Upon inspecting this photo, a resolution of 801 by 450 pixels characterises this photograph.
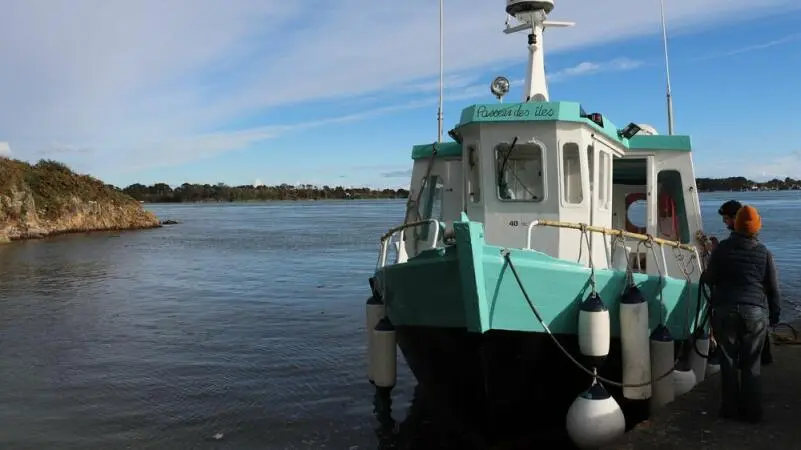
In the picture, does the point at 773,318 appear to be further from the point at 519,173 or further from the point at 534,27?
the point at 534,27

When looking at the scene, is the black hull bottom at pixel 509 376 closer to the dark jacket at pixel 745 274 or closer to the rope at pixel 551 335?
the rope at pixel 551 335

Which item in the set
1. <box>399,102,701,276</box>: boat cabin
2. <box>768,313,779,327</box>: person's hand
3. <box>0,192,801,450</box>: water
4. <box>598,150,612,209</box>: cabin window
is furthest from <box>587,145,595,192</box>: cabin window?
<box>0,192,801,450</box>: water

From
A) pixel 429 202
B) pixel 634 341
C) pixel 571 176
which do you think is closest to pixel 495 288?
pixel 634 341

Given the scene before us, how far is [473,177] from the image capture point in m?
8.52

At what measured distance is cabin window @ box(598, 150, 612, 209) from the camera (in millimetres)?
8594

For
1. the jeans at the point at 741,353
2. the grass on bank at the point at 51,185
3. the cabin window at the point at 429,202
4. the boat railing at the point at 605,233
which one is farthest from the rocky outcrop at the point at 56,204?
the jeans at the point at 741,353

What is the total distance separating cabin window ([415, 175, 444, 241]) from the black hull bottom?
8.43ft

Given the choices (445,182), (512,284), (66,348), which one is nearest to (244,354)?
(66,348)

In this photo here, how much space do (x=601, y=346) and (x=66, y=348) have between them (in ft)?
36.8

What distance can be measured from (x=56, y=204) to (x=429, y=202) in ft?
173

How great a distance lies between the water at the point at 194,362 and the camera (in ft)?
28.5

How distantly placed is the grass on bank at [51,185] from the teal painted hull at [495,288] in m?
50.2

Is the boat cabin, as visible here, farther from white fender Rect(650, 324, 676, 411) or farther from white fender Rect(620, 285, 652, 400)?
white fender Rect(650, 324, 676, 411)

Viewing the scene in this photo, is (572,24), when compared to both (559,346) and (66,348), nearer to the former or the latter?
(559,346)
